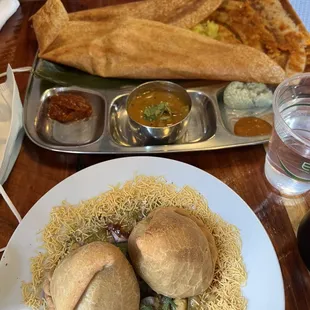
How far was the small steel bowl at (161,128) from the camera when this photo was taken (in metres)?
→ 1.35

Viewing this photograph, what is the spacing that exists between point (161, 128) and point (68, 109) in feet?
1.28

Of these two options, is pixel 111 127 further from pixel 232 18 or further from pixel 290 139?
pixel 232 18

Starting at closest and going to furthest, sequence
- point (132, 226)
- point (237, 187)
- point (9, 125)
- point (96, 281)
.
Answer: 1. point (96, 281)
2. point (132, 226)
3. point (237, 187)
4. point (9, 125)

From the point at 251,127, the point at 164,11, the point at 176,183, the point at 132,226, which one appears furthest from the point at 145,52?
the point at 132,226

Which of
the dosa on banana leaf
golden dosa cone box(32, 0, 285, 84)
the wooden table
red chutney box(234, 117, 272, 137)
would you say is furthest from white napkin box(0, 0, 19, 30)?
red chutney box(234, 117, 272, 137)

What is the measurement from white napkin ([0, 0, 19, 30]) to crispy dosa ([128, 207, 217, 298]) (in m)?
1.30

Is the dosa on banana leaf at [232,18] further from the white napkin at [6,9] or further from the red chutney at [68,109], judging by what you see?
the red chutney at [68,109]

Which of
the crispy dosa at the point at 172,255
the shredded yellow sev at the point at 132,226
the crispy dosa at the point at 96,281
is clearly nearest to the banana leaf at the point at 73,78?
the shredded yellow sev at the point at 132,226

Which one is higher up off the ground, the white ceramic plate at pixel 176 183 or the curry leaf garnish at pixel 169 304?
the white ceramic plate at pixel 176 183

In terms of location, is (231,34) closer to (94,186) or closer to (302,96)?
(302,96)

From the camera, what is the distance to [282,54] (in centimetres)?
165

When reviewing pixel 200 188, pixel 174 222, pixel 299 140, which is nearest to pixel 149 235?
pixel 174 222

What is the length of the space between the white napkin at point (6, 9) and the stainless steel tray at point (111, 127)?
1.36ft

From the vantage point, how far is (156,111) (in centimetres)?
141
